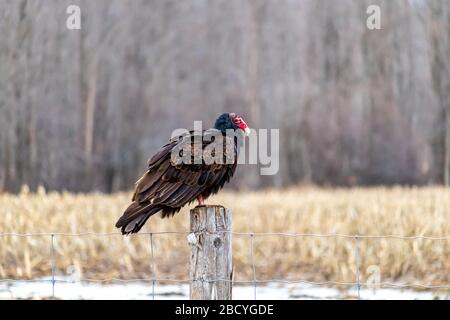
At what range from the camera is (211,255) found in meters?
4.37

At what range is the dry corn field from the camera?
9.23m

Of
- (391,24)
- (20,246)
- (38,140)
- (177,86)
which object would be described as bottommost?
(20,246)

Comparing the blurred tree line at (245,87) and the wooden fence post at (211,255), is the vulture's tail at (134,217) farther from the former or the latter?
the blurred tree line at (245,87)

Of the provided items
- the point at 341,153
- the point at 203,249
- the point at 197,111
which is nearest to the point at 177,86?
the point at 197,111

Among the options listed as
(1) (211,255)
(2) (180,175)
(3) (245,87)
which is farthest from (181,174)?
(3) (245,87)

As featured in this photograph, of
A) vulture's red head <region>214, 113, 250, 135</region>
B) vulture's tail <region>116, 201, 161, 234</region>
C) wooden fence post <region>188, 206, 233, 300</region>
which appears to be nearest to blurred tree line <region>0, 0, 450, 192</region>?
vulture's red head <region>214, 113, 250, 135</region>

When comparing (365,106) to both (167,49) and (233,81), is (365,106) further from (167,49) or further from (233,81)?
(167,49)

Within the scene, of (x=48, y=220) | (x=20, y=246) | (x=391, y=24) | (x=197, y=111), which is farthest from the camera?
(x=391, y=24)

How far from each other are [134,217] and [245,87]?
70.4 ft

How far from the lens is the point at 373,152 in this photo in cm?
2438

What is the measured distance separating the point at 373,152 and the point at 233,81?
4949mm

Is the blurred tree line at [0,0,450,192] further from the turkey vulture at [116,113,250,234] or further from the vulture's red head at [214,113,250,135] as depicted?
the turkey vulture at [116,113,250,234]

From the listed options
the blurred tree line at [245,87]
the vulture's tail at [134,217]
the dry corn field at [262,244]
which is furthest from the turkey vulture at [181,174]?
the blurred tree line at [245,87]

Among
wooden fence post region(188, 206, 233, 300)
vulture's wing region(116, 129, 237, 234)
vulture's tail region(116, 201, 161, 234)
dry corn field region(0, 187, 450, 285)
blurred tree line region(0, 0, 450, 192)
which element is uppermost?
blurred tree line region(0, 0, 450, 192)
